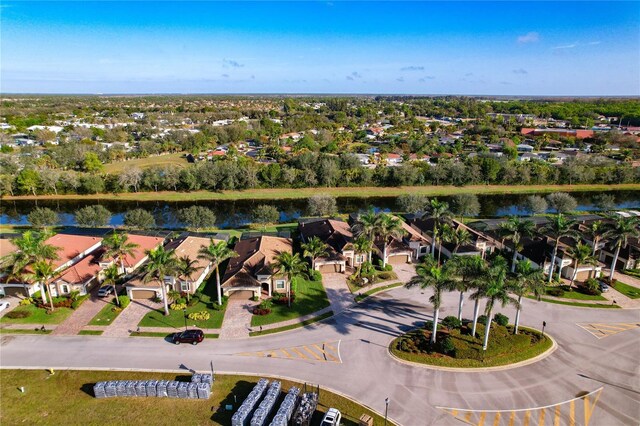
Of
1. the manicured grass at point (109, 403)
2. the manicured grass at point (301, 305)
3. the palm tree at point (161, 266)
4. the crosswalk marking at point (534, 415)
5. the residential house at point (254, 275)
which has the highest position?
the palm tree at point (161, 266)

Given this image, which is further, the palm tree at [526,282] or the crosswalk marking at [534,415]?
the palm tree at [526,282]

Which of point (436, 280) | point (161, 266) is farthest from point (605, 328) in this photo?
point (161, 266)

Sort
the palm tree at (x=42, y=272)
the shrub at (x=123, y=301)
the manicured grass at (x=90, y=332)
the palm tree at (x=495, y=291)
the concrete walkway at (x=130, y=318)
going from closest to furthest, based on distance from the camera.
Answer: the palm tree at (x=495, y=291) → the manicured grass at (x=90, y=332) → the concrete walkway at (x=130, y=318) → the palm tree at (x=42, y=272) → the shrub at (x=123, y=301)

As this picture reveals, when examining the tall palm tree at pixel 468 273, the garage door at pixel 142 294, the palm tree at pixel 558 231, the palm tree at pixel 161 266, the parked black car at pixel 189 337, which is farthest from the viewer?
the palm tree at pixel 558 231

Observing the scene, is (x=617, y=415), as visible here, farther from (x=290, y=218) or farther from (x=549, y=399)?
(x=290, y=218)

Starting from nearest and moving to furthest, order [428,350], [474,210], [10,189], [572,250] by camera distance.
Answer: [428,350]
[572,250]
[474,210]
[10,189]

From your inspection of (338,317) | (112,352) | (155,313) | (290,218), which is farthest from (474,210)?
(112,352)

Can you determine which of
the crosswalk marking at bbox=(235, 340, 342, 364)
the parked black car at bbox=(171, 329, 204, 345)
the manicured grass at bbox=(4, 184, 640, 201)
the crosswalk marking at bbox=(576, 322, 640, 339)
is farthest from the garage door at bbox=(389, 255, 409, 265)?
the manicured grass at bbox=(4, 184, 640, 201)

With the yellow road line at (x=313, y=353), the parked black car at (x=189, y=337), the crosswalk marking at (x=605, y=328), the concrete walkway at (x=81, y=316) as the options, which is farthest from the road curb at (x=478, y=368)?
the concrete walkway at (x=81, y=316)

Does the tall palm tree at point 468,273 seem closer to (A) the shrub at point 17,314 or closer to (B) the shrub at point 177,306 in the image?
(B) the shrub at point 177,306
